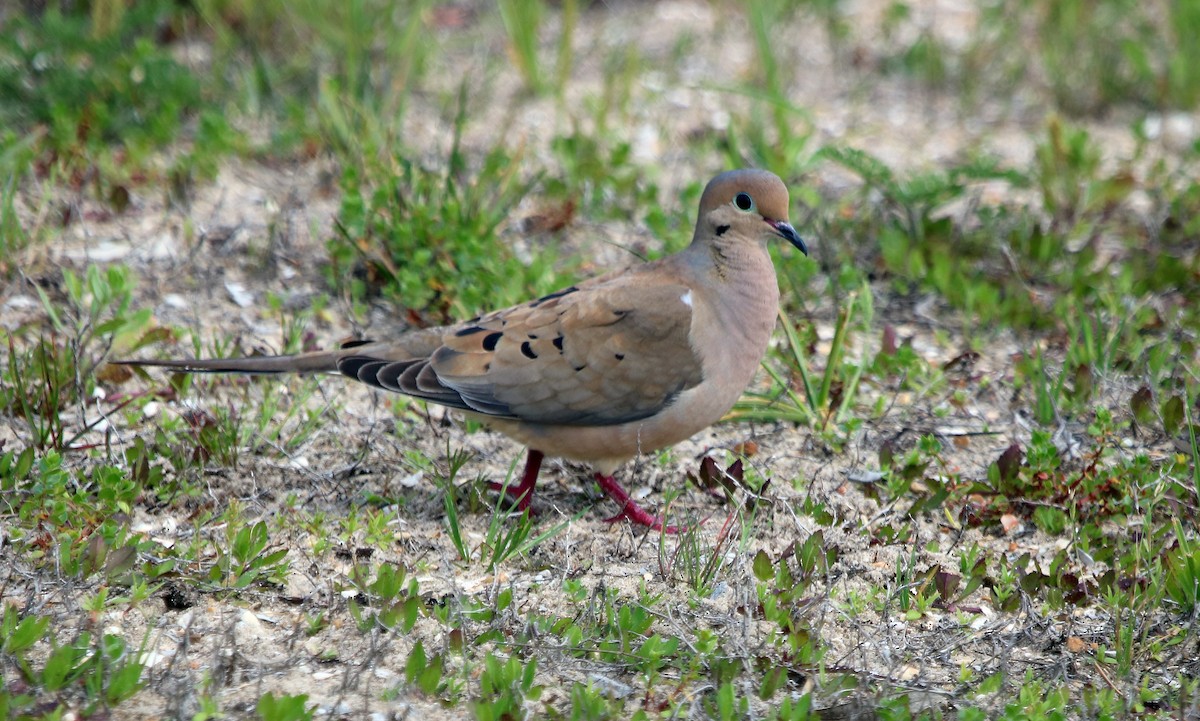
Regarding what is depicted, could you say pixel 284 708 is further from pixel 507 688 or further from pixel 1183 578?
pixel 1183 578

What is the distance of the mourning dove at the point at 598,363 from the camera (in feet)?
11.4

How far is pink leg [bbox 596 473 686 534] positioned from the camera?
359cm

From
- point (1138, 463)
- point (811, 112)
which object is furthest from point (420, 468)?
point (811, 112)

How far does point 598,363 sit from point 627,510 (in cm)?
44

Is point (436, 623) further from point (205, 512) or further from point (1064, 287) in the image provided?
point (1064, 287)

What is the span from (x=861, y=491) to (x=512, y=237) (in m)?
1.94

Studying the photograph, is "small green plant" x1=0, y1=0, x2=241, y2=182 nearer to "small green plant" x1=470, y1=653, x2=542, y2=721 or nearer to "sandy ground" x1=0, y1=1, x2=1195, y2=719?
"sandy ground" x1=0, y1=1, x2=1195, y2=719

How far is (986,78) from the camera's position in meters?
6.79

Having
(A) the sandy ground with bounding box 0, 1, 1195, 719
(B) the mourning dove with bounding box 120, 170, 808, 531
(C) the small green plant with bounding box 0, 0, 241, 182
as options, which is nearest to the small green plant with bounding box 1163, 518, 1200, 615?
(A) the sandy ground with bounding box 0, 1, 1195, 719

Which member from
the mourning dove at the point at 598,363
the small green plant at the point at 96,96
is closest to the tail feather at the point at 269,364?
the mourning dove at the point at 598,363

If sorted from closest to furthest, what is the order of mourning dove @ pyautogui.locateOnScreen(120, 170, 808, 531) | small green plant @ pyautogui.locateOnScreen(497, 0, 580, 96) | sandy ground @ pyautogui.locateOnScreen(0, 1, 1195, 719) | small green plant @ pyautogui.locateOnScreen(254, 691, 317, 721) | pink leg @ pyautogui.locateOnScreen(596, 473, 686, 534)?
1. small green plant @ pyautogui.locateOnScreen(254, 691, 317, 721)
2. sandy ground @ pyautogui.locateOnScreen(0, 1, 1195, 719)
3. mourning dove @ pyautogui.locateOnScreen(120, 170, 808, 531)
4. pink leg @ pyautogui.locateOnScreen(596, 473, 686, 534)
5. small green plant @ pyautogui.locateOnScreen(497, 0, 580, 96)

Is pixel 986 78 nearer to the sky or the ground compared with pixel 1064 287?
nearer to the sky

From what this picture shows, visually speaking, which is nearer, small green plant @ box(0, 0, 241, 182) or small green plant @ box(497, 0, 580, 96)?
small green plant @ box(0, 0, 241, 182)

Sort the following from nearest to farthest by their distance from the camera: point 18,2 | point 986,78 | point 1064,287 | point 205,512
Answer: point 205,512
point 1064,287
point 18,2
point 986,78
